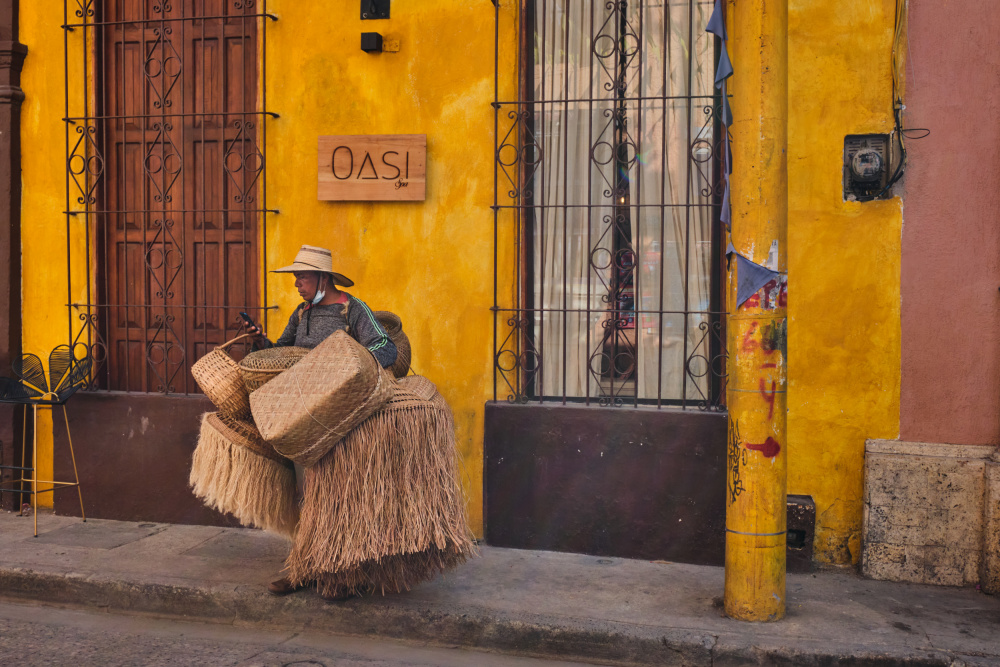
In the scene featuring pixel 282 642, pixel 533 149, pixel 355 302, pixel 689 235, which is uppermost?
pixel 533 149

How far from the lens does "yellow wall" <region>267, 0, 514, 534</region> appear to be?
5.60 metres

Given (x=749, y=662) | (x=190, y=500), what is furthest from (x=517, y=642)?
(x=190, y=500)

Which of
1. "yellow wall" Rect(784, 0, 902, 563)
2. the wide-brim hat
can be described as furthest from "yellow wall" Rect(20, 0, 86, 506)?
"yellow wall" Rect(784, 0, 902, 563)

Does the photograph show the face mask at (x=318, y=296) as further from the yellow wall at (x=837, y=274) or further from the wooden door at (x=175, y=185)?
the yellow wall at (x=837, y=274)

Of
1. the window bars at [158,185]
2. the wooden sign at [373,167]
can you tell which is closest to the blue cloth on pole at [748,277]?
the wooden sign at [373,167]

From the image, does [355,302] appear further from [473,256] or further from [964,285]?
[964,285]

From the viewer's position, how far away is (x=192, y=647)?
4.20 m

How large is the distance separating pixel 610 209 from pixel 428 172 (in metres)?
1.20

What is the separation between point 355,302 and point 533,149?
174 centimetres

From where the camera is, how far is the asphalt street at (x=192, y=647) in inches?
158

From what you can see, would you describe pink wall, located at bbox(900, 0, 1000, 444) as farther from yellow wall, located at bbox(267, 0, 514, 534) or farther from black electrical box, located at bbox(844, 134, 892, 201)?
yellow wall, located at bbox(267, 0, 514, 534)

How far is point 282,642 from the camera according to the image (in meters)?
4.29

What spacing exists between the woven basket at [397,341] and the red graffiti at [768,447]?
187cm

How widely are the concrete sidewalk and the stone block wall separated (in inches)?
4.7
